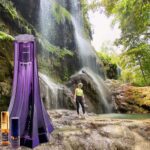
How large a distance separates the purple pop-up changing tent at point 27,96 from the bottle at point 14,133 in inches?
14.1

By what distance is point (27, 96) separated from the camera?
4582 mm

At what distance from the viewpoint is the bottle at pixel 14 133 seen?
12.9 ft

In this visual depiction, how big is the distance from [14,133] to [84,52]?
586 inches

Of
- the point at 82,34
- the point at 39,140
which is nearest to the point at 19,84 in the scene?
the point at 39,140

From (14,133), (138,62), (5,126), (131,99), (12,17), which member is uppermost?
(12,17)

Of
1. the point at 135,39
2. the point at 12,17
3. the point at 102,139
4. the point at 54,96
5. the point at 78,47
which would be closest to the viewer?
the point at 102,139

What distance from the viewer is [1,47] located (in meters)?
8.02

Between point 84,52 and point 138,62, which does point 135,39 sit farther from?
point 84,52

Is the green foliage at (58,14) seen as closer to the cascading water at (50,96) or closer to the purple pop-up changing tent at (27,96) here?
the cascading water at (50,96)

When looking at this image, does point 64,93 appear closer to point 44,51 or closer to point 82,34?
point 44,51

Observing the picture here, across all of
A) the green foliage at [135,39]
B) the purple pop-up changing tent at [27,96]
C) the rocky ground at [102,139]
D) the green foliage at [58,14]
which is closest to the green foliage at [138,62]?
the green foliage at [135,39]

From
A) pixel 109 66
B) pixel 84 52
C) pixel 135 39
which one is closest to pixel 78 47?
pixel 84 52

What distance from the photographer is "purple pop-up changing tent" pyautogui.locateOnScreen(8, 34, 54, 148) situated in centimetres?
446

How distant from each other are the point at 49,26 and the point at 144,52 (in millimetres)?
7005
